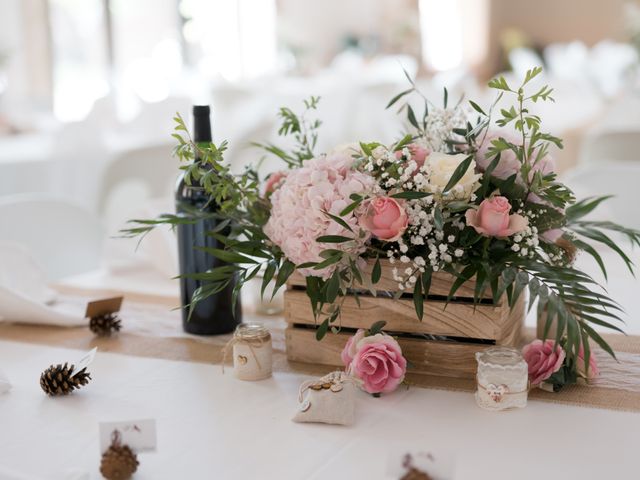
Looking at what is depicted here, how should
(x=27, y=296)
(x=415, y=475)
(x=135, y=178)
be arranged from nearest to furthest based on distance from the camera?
(x=415, y=475), (x=27, y=296), (x=135, y=178)

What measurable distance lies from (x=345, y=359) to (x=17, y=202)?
1367 millimetres

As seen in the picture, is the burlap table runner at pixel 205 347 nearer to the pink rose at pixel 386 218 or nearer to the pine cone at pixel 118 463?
the pink rose at pixel 386 218

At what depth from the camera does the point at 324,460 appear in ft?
2.79

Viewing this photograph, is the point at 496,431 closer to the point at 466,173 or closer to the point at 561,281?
the point at 561,281

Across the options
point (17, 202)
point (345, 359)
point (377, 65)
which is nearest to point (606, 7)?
point (377, 65)

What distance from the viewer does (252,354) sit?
1075mm

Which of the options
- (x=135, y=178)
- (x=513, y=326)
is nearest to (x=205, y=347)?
(x=513, y=326)

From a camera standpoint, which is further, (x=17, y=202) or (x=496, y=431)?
(x=17, y=202)

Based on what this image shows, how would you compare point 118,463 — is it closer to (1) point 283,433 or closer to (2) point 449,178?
(1) point 283,433

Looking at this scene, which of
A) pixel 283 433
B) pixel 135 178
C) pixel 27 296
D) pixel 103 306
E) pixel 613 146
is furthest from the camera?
pixel 135 178

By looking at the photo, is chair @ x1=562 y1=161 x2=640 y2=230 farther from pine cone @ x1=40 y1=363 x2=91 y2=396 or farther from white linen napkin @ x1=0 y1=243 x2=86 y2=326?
pine cone @ x1=40 y1=363 x2=91 y2=396

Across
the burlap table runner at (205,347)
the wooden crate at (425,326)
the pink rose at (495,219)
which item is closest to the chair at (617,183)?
the burlap table runner at (205,347)

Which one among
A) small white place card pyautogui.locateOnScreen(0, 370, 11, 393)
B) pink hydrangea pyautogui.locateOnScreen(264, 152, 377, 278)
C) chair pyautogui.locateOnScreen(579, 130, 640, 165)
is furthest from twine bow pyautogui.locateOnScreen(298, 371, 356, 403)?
chair pyautogui.locateOnScreen(579, 130, 640, 165)

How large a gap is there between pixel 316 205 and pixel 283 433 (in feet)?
0.88
